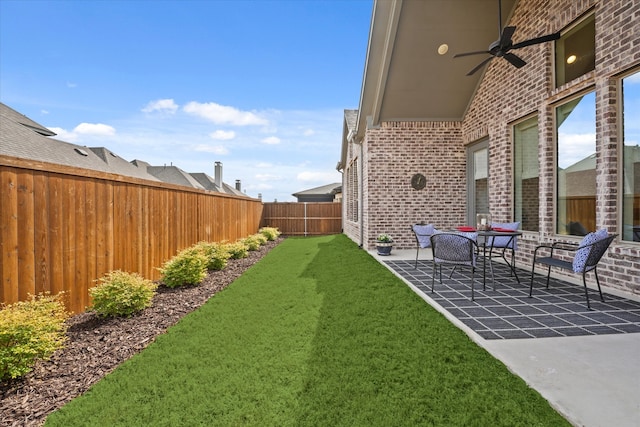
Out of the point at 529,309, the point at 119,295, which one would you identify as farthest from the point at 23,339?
the point at 529,309

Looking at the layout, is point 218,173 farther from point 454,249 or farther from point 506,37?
point 454,249

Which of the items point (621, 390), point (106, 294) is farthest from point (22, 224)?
point (621, 390)

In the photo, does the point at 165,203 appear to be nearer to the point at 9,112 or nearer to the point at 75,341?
the point at 75,341

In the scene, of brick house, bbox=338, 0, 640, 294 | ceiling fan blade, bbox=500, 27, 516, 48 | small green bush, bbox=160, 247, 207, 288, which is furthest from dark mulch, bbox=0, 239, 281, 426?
ceiling fan blade, bbox=500, 27, 516, 48

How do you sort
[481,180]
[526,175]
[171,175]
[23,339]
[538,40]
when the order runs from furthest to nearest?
[171,175], [481,180], [526,175], [538,40], [23,339]

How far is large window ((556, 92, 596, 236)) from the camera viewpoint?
4.78m

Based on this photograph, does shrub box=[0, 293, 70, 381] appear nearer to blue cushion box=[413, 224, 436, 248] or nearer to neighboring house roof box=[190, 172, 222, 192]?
blue cushion box=[413, 224, 436, 248]

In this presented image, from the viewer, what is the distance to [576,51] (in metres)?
5.08

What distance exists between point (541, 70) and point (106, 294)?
25.2 ft

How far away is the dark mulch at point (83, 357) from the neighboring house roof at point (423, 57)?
6.74 metres

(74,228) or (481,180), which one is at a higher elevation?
(481,180)

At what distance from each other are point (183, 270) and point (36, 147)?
34.9ft

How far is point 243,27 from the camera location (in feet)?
35.1

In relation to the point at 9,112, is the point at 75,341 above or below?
below
